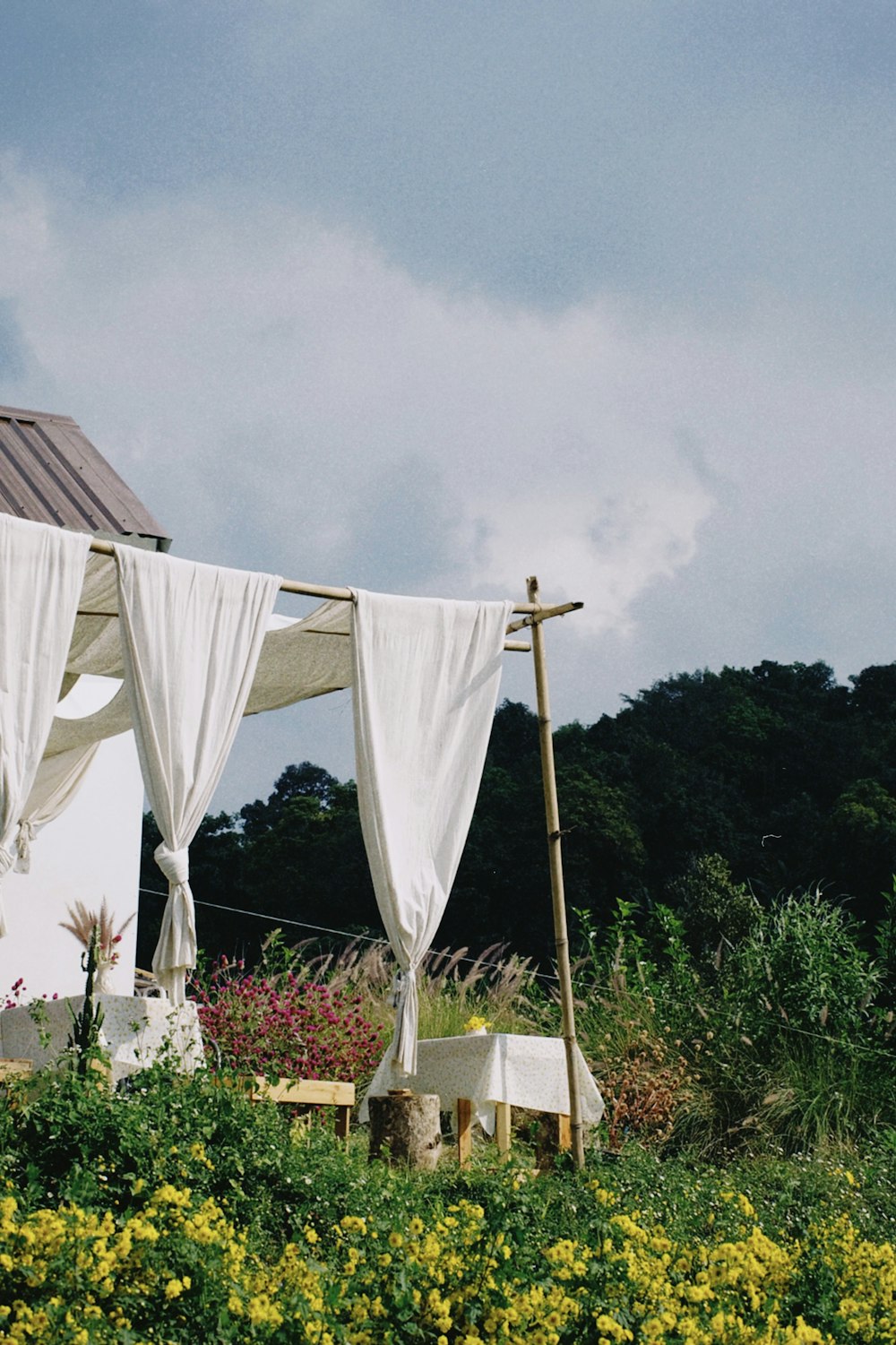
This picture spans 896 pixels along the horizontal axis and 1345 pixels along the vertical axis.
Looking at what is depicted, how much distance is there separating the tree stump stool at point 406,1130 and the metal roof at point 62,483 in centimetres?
462

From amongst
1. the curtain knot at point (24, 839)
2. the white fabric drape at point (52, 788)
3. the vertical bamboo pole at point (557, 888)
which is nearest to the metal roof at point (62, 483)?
the white fabric drape at point (52, 788)

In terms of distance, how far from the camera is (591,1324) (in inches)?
117

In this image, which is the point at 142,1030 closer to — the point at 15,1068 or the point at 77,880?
the point at 15,1068

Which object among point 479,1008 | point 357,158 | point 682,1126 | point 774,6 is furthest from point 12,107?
point 682,1126

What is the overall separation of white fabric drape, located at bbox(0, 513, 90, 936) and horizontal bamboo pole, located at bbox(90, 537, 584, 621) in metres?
0.14

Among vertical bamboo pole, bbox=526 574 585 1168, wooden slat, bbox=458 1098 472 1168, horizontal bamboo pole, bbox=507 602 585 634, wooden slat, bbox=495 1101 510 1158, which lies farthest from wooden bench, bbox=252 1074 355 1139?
horizontal bamboo pole, bbox=507 602 585 634

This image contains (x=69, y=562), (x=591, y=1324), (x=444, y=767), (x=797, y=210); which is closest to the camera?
(x=591, y=1324)

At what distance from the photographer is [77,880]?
8641 mm

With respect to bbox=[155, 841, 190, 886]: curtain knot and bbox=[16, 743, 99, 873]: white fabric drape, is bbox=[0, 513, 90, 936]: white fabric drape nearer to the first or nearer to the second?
bbox=[155, 841, 190, 886]: curtain knot

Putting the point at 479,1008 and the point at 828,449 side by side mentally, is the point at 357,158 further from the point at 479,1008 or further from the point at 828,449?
the point at 828,449

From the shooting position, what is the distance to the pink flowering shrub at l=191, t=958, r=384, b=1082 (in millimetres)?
6574

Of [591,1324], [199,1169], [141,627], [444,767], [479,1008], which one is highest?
[141,627]

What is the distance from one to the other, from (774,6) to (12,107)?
595cm

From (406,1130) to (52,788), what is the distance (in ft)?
10.3
